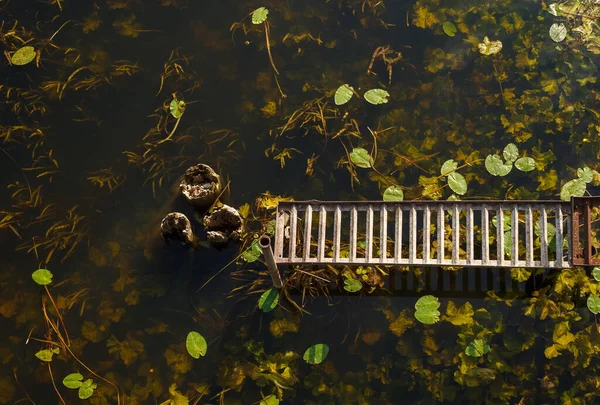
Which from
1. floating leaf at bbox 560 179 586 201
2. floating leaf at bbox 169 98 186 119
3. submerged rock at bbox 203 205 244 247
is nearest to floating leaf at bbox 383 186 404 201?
submerged rock at bbox 203 205 244 247

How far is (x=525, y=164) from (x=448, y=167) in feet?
2.89

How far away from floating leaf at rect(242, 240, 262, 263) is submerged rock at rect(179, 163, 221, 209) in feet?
2.51

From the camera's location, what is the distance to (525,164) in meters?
7.02

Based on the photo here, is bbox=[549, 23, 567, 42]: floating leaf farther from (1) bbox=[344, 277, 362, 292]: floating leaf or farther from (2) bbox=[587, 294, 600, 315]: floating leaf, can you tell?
(1) bbox=[344, 277, 362, 292]: floating leaf

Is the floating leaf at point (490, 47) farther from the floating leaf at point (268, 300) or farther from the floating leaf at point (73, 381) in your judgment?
the floating leaf at point (73, 381)

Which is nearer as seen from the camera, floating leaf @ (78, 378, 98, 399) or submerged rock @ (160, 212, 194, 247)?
floating leaf @ (78, 378, 98, 399)

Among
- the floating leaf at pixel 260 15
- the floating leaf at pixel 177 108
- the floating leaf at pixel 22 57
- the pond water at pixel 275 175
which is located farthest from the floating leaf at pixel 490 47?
the floating leaf at pixel 22 57

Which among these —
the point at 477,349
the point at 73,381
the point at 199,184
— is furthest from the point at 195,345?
the point at 477,349

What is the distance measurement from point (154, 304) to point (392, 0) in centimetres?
501

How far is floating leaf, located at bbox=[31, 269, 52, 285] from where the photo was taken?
7.04 m

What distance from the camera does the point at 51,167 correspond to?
7.64 metres

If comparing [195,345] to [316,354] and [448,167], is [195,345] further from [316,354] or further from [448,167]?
[448,167]

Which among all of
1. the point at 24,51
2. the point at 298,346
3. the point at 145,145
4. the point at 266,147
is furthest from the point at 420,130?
the point at 24,51

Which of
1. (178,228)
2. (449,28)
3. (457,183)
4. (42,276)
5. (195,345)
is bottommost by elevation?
(195,345)
